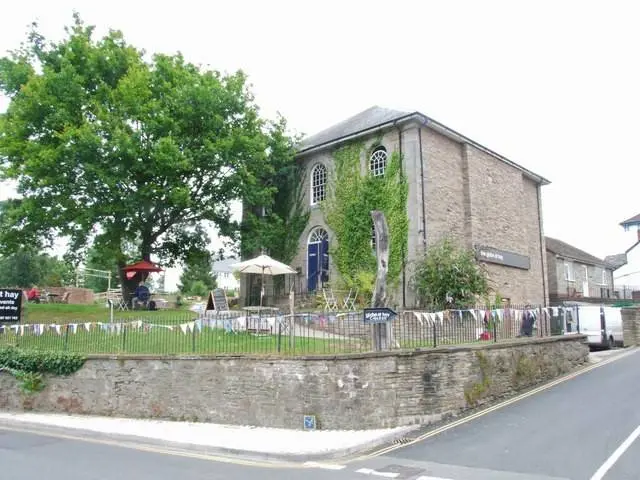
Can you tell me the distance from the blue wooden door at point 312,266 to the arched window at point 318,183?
225cm

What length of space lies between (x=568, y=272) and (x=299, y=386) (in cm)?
3349

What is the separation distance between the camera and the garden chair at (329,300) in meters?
20.7

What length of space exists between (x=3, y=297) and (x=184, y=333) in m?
8.11

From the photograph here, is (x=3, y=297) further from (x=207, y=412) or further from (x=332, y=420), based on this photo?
(x=332, y=420)

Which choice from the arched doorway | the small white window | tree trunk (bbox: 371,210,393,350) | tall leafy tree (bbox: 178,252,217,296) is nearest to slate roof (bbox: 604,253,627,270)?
the small white window

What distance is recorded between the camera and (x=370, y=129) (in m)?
23.2

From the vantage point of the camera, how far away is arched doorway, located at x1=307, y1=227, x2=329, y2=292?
81.5ft

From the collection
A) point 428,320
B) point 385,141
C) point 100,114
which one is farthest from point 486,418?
point 100,114

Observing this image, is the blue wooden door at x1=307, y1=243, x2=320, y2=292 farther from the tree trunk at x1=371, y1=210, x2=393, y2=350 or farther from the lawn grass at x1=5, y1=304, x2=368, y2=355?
the tree trunk at x1=371, y1=210, x2=393, y2=350

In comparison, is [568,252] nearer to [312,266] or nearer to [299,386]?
[312,266]

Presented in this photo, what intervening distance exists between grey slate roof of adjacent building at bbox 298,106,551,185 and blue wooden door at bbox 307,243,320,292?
16.0 ft

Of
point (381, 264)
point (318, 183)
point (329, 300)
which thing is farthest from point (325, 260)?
point (381, 264)

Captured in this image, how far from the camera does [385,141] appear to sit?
23.2 m

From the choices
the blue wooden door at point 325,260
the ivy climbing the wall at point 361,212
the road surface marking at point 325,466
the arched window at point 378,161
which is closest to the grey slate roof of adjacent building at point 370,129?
the ivy climbing the wall at point 361,212
